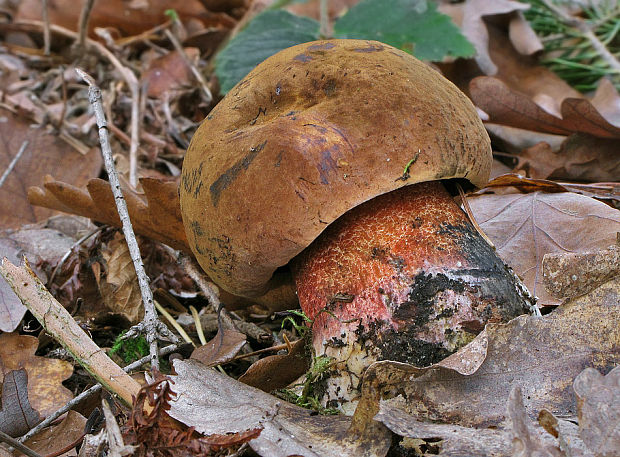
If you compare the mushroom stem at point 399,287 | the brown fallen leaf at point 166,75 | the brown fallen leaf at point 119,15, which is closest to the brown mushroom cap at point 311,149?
the mushroom stem at point 399,287

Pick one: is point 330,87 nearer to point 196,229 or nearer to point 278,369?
point 196,229

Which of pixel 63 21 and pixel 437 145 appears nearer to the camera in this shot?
pixel 437 145

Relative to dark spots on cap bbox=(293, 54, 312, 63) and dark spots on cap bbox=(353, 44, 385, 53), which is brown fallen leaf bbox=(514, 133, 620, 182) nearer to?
dark spots on cap bbox=(353, 44, 385, 53)

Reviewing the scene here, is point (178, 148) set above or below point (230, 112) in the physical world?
below

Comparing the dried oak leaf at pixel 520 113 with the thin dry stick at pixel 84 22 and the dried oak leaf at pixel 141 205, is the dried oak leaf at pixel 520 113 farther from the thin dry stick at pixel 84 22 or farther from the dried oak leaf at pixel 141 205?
the thin dry stick at pixel 84 22

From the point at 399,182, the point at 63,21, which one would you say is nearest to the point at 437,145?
the point at 399,182

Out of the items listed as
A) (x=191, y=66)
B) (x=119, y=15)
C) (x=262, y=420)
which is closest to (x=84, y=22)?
(x=191, y=66)

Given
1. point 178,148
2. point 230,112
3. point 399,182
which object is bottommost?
point 178,148

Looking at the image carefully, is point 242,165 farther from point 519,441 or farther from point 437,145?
point 519,441
